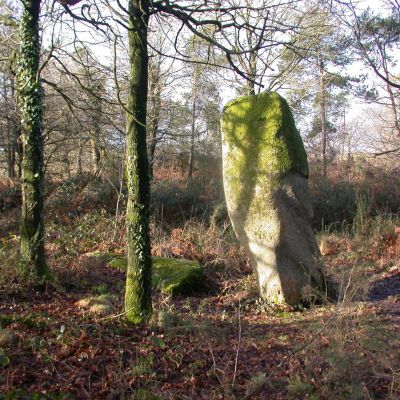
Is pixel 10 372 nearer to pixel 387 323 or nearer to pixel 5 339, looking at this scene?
pixel 5 339

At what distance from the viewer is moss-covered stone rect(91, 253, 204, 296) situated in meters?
6.58

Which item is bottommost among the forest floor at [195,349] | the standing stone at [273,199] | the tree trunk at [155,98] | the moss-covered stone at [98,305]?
the forest floor at [195,349]

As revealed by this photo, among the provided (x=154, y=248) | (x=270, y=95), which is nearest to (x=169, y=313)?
(x=270, y=95)

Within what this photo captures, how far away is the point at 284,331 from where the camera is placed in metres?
4.73

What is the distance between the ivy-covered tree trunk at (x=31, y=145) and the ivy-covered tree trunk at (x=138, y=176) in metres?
1.95

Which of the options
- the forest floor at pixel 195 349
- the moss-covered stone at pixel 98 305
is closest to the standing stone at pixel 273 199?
the forest floor at pixel 195 349

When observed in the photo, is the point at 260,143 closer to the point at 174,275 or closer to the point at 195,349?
the point at 174,275

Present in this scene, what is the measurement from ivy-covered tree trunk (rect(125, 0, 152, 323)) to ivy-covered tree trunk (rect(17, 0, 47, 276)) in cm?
195

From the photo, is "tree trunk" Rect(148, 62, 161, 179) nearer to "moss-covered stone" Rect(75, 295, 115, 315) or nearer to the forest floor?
the forest floor

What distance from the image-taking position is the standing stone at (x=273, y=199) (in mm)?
5812

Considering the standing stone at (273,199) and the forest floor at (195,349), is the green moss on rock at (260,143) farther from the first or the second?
the forest floor at (195,349)

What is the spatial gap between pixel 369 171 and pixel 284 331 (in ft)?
41.0

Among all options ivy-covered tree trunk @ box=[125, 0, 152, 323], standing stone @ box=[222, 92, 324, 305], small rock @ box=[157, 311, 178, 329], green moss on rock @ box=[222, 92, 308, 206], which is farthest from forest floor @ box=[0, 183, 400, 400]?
green moss on rock @ box=[222, 92, 308, 206]

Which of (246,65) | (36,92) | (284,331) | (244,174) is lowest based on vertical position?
(284,331)
